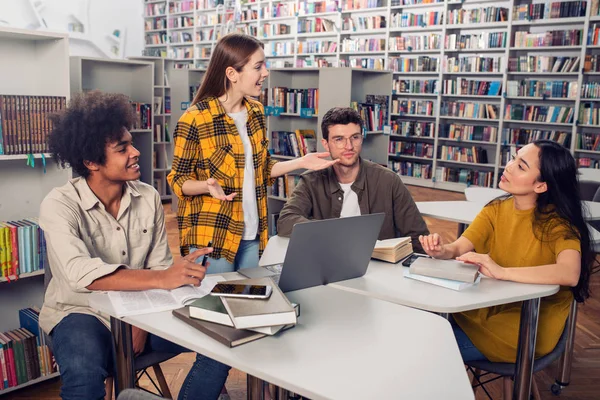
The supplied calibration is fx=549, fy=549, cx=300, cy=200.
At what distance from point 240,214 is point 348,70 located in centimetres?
275

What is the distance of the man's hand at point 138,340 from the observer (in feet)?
5.65

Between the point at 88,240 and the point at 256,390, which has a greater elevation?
the point at 88,240

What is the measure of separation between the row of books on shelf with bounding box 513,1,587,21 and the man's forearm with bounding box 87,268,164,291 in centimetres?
713

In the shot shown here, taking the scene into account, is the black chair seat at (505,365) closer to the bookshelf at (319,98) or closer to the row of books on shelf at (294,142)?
the bookshelf at (319,98)

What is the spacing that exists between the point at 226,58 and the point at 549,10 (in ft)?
21.1

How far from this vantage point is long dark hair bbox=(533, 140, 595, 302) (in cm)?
178

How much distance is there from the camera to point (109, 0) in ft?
36.7

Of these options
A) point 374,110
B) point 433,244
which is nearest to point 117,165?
point 433,244

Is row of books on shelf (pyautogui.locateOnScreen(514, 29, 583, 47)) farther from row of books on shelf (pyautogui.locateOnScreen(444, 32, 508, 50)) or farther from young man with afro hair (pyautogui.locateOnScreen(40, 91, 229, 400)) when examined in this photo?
young man with afro hair (pyautogui.locateOnScreen(40, 91, 229, 400))

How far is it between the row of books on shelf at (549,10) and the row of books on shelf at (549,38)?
201mm

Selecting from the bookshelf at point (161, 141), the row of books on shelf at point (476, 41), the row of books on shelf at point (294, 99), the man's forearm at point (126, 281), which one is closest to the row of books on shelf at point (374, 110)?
A: the row of books on shelf at point (294, 99)

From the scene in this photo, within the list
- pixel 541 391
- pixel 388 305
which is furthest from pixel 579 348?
pixel 388 305

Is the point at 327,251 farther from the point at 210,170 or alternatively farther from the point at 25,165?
the point at 25,165

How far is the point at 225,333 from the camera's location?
1.24 meters
